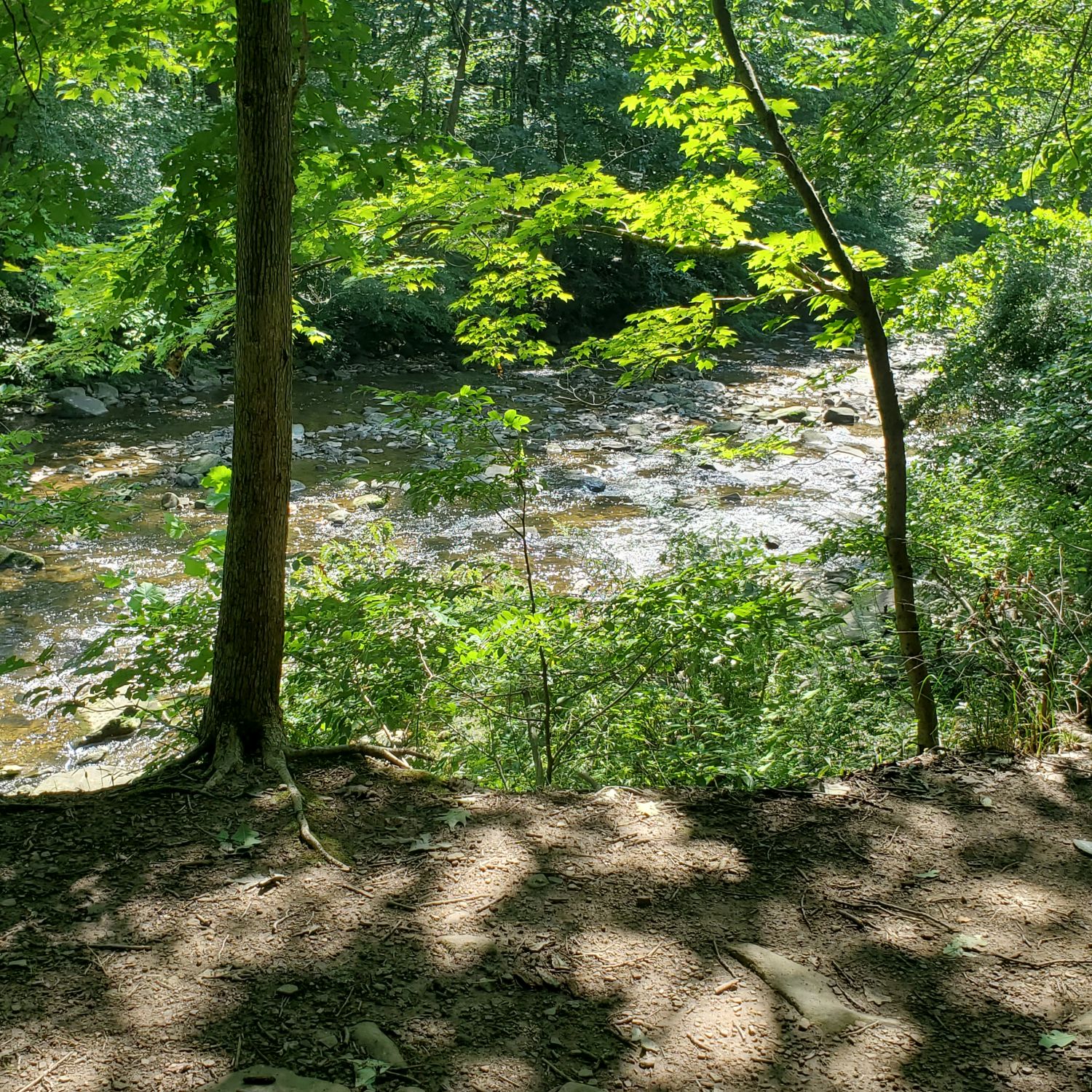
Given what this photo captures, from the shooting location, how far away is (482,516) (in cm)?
1038

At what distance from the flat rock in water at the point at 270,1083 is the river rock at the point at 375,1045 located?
0.11 metres

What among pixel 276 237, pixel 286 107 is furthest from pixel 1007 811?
pixel 286 107

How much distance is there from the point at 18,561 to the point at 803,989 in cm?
878

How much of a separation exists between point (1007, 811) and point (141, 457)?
1170 centimetres

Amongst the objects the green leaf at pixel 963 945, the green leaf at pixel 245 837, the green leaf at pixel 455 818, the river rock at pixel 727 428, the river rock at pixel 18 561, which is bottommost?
the river rock at pixel 18 561

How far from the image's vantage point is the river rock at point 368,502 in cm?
1043

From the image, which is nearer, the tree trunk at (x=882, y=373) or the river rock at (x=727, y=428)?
the tree trunk at (x=882, y=373)

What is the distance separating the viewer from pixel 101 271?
4184mm

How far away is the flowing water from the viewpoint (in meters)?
7.92

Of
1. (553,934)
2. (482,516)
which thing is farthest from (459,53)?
(553,934)

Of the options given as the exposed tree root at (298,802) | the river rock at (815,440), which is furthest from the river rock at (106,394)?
the exposed tree root at (298,802)

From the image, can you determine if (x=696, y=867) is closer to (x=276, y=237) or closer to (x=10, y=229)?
(x=276, y=237)

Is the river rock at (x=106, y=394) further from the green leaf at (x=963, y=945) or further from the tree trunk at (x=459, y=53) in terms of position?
the green leaf at (x=963, y=945)

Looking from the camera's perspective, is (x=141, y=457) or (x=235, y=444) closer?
(x=235, y=444)
